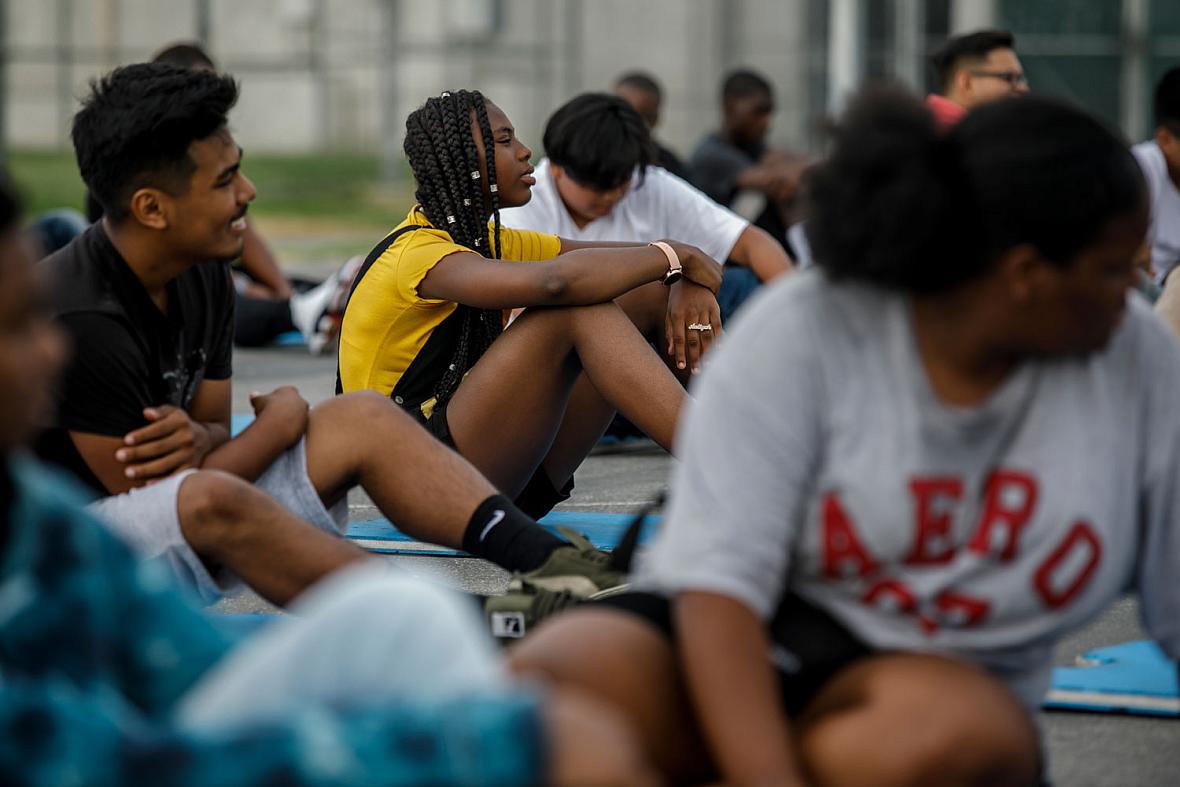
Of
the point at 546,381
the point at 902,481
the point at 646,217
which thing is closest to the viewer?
the point at 902,481

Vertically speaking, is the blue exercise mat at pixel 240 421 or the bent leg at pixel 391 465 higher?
the bent leg at pixel 391 465

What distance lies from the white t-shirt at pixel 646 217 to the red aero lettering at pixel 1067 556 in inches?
135

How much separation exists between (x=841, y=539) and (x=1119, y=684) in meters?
1.32

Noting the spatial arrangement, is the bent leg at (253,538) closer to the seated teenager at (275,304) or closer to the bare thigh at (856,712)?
the bare thigh at (856,712)

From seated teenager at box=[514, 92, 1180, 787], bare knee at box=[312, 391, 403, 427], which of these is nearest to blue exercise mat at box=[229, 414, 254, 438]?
bare knee at box=[312, 391, 403, 427]

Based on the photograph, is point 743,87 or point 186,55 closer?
point 186,55

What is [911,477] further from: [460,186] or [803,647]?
[460,186]

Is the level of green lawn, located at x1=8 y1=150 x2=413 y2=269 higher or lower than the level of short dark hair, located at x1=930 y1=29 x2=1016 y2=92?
lower

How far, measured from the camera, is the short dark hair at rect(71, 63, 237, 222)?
3457 mm

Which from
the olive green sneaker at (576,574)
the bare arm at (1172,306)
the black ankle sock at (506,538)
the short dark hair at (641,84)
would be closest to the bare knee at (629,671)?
the olive green sneaker at (576,574)

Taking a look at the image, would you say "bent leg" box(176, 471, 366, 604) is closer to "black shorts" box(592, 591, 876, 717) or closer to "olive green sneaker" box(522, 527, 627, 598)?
"olive green sneaker" box(522, 527, 627, 598)

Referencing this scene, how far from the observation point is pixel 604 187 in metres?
5.67

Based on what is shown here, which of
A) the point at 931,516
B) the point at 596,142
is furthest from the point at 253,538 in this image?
the point at 596,142

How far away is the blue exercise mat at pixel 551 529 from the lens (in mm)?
4527
